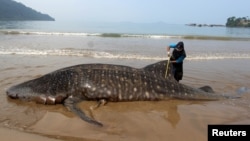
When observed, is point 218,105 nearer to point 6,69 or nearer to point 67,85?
point 67,85

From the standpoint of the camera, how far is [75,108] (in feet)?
21.2

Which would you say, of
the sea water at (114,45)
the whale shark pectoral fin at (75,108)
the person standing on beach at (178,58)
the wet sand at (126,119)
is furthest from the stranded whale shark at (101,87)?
the sea water at (114,45)

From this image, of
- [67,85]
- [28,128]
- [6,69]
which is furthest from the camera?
[6,69]

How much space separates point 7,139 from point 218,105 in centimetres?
448

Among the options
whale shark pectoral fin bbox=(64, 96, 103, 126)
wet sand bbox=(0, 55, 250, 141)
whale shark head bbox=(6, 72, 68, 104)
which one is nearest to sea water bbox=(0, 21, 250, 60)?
wet sand bbox=(0, 55, 250, 141)

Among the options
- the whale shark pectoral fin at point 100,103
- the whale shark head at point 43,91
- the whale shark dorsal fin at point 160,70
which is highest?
the whale shark dorsal fin at point 160,70

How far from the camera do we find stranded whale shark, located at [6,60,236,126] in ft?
22.9

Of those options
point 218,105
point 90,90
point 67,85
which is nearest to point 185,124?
point 218,105

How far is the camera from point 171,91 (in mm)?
7559

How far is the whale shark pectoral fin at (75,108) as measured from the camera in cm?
570

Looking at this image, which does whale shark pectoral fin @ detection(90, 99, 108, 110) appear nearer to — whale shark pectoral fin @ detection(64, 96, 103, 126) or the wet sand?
the wet sand

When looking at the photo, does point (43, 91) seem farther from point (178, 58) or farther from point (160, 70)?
point (178, 58)

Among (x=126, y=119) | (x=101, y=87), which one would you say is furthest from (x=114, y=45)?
(x=126, y=119)

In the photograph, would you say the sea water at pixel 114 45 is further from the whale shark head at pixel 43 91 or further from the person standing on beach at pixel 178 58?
the whale shark head at pixel 43 91
